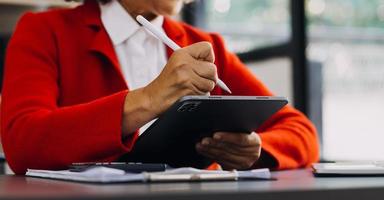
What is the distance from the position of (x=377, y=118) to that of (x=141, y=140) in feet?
5.08

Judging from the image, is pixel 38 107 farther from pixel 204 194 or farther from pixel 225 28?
pixel 225 28

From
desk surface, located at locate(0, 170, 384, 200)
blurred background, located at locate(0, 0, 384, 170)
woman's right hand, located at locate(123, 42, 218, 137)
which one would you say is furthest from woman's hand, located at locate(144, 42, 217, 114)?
blurred background, located at locate(0, 0, 384, 170)

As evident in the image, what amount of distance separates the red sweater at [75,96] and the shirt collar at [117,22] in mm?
18

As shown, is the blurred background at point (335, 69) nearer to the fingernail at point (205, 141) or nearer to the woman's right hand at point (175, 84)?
the fingernail at point (205, 141)

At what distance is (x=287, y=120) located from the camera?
1438mm

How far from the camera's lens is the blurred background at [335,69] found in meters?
2.38

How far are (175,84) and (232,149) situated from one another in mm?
260

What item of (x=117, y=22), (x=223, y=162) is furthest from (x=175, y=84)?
(x=117, y=22)

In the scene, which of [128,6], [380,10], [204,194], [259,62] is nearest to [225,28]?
[259,62]

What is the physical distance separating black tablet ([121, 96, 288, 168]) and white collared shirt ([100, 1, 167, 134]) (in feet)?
0.98

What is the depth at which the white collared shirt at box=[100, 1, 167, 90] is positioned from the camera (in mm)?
1397

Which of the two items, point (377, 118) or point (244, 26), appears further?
point (244, 26)

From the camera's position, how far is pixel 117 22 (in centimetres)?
141

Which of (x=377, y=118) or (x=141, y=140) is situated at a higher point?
(x=141, y=140)
